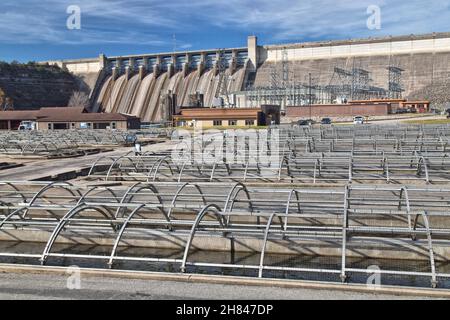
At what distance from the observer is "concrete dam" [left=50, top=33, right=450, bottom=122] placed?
10288 centimetres

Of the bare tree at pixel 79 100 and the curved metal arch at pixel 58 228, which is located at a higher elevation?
the bare tree at pixel 79 100

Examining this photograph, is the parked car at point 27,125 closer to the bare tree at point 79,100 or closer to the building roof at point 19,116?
the building roof at point 19,116

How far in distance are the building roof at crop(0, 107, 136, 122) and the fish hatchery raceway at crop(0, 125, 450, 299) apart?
50695 mm

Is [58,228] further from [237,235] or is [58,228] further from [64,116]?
[64,116]

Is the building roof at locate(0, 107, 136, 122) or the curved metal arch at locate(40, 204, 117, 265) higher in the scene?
the building roof at locate(0, 107, 136, 122)

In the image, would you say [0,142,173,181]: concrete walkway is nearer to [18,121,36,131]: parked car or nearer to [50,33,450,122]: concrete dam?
[18,121,36,131]: parked car

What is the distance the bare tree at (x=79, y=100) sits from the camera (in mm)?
122375

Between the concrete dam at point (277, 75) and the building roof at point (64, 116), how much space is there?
2153 cm

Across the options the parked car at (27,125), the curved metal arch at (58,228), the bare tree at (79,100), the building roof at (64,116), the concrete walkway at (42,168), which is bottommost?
the curved metal arch at (58,228)

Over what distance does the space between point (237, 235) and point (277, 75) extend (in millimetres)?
106264

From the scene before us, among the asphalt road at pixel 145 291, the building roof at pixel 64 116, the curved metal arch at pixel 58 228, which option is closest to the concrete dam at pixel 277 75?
the building roof at pixel 64 116

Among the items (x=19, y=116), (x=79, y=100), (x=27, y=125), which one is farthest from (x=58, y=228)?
(x=79, y=100)

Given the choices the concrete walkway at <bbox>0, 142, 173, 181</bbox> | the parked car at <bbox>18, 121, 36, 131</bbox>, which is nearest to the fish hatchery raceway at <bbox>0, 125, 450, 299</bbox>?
the concrete walkway at <bbox>0, 142, 173, 181</bbox>
